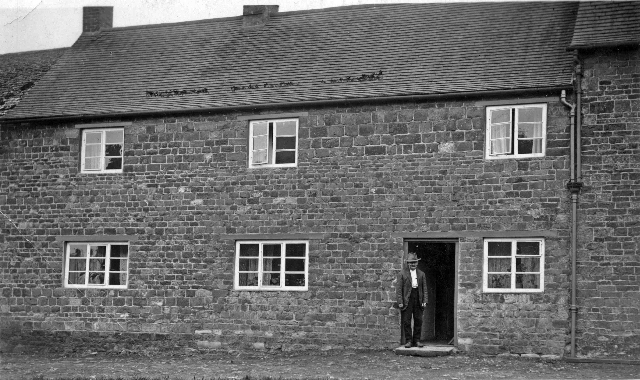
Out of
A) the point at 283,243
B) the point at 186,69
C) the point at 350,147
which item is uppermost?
the point at 186,69

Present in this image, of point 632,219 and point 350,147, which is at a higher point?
point 350,147

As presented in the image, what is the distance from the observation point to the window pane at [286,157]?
21953mm

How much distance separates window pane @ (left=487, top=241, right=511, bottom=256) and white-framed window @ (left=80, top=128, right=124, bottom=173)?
29.9 ft

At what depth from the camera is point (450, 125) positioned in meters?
20.5

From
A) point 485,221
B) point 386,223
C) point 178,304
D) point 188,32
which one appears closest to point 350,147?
point 386,223

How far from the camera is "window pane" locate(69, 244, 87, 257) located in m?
23.5

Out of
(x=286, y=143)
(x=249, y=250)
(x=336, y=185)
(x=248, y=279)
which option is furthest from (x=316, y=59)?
(x=248, y=279)

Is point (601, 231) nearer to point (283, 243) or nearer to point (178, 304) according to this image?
point (283, 243)

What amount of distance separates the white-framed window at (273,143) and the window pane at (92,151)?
4.12 m

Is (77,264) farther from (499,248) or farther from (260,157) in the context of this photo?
(499,248)

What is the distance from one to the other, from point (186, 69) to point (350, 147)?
549 centimetres

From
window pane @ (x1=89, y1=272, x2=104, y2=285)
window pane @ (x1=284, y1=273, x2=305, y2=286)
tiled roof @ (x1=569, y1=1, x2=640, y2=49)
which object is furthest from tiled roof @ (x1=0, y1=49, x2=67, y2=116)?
tiled roof @ (x1=569, y1=1, x2=640, y2=49)

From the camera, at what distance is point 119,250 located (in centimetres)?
2319

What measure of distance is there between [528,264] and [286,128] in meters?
6.24
